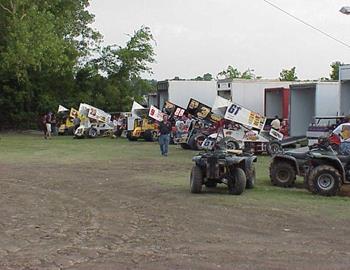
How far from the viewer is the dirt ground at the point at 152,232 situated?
755 cm

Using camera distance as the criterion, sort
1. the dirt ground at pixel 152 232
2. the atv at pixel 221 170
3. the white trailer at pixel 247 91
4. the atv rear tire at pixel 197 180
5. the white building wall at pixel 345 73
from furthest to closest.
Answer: the white trailer at pixel 247 91, the white building wall at pixel 345 73, the atv rear tire at pixel 197 180, the atv at pixel 221 170, the dirt ground at pixel 152 232

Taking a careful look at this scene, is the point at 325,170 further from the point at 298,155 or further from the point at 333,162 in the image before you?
the point at 298,155

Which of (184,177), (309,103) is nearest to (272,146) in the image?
(309,103)

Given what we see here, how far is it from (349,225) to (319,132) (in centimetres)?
1243

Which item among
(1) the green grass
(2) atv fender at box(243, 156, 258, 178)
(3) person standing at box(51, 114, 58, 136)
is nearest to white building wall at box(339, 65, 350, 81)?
(1) the green grass

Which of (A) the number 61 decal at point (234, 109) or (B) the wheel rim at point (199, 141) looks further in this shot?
(B) the wheel rim at point (199, 141)

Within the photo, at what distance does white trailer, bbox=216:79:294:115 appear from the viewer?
32.9 meters

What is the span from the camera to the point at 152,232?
9.39m

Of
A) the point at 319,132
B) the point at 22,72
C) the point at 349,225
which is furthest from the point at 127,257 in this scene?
the point at 22,72

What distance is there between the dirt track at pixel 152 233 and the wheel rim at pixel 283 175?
2552 millimetres

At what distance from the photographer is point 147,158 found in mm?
23859

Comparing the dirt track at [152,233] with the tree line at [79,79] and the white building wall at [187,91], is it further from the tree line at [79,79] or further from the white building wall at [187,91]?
the tree line at [79,79]

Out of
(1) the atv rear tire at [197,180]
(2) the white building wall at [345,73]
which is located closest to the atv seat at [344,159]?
(1) the atv rear tire at [197,180]

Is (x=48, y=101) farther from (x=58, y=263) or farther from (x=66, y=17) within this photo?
(x=58, y=263)
